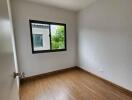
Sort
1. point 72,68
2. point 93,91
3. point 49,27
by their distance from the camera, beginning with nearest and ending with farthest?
1. point 93,91
2. point 49,27
3. point 72,68

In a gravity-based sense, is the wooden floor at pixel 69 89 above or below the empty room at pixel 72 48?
below

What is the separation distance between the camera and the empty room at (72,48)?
2197 millimetres

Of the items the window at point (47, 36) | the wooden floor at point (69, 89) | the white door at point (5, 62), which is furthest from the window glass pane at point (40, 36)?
the white door at point (5, 62)

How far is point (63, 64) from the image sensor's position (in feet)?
11.8

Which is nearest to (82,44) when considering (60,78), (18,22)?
(60,78)

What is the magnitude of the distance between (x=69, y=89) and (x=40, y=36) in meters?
1.89

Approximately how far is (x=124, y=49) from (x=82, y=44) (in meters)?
1.59

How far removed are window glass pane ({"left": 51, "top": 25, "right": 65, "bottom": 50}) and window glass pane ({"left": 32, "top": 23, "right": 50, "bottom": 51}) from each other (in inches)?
7.8

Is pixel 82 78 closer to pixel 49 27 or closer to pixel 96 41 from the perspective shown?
pixel 96 41

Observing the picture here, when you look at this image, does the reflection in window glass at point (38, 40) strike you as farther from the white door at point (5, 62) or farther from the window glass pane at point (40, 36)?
the white door at point (5, 62)

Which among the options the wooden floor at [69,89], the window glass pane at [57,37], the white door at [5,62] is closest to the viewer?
the white door at [5,62]

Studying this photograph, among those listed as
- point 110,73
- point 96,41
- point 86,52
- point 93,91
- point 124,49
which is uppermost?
point 96,41

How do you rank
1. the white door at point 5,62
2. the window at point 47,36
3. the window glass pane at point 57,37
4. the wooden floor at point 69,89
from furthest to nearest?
the window glass pane at point 57,37 → the window at point 47,36 → the wooden floor at point 69,89 → the white door at point 5,62

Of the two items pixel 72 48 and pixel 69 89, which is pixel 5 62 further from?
pixel 72 48
